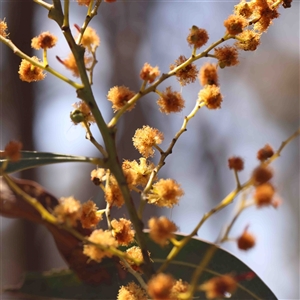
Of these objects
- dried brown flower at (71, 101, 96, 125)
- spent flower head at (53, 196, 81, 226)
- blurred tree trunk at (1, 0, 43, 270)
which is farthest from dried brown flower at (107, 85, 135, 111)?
blurred tree trunk at (1, 0, 43, 270)

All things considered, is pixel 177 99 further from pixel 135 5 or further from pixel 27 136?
pixel 135 5

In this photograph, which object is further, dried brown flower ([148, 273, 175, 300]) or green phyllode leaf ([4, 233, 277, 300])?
green phyllode leaf ([4, 233, 277, 300])

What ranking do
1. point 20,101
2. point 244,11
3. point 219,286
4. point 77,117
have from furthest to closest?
point 20,101 → point 244,11 → point 77,117 → point 219,286

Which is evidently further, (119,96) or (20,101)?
(20,101)

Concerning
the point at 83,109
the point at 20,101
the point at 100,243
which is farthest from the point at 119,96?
the point at 20,101

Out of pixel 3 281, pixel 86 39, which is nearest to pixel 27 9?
pixel 3 281

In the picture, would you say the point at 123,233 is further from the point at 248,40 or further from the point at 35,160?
the point at 248,40

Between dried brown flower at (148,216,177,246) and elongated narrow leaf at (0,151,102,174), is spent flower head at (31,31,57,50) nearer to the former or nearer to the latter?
elongated narrow leaf at (0,151,102,174)

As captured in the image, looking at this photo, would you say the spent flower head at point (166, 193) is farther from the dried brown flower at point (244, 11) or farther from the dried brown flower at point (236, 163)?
the dried brown flower at point (244, 11)
